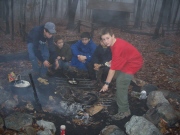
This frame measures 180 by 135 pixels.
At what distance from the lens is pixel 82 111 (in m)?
5.05

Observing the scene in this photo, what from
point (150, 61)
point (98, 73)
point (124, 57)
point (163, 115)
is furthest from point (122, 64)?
point (150, 61)

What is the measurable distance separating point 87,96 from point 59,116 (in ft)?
3.43

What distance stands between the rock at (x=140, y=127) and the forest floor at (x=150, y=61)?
2.99m

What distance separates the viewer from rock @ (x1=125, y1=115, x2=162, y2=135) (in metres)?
4.09

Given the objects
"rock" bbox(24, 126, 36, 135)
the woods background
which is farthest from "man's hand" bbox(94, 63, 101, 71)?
the woods background

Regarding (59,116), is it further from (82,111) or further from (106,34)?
(106,34)

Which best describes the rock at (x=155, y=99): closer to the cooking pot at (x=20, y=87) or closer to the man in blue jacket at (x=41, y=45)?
the man in blue jacket at (x=41, y=45)

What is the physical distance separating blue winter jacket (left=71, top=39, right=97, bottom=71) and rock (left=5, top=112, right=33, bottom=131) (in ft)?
11.0

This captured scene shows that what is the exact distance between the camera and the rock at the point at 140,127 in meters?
4.09

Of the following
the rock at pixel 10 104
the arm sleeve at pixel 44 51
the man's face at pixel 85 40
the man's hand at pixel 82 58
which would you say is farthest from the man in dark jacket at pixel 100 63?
the rock at pixel 10 104

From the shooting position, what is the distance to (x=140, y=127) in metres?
4.27

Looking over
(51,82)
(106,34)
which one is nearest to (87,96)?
(51,82)

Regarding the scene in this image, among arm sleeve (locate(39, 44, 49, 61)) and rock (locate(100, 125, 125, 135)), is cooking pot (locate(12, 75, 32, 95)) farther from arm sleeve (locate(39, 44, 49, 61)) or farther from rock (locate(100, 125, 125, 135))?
rock (locate(100, 125, 125, 135))

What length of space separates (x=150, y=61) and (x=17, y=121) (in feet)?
26.8
